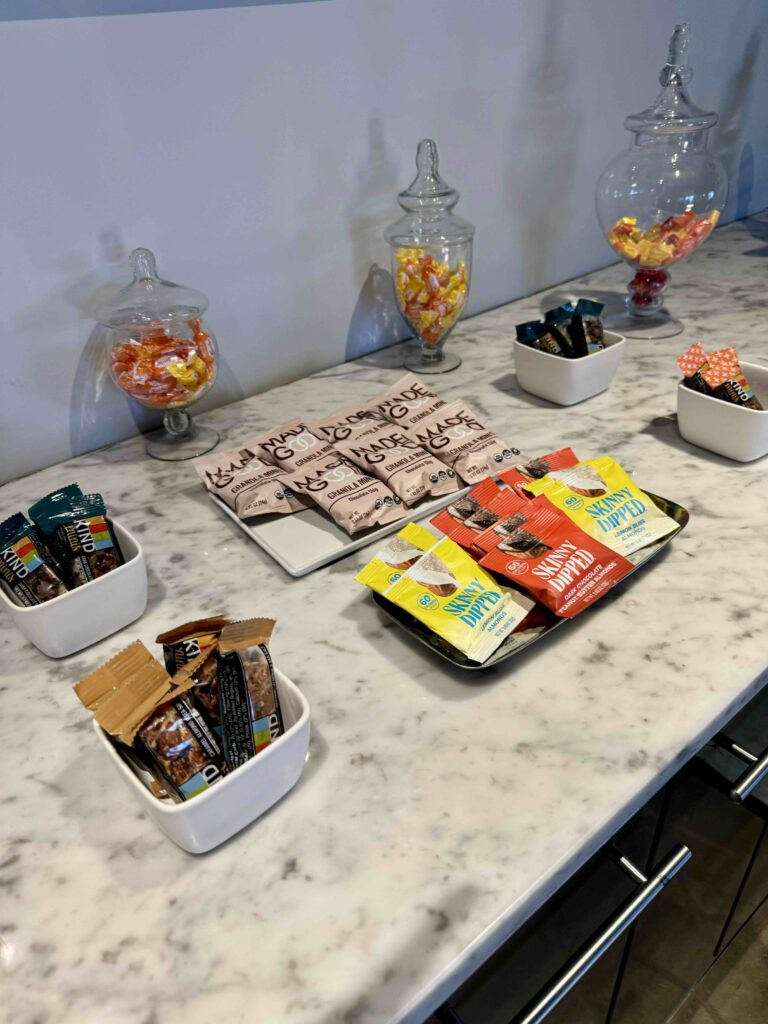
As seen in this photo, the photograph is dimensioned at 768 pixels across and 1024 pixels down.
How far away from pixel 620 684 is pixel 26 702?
0.50 metres

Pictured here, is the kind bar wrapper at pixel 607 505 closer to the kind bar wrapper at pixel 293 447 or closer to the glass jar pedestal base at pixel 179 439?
the kind bar wrapper at pixel 293 447

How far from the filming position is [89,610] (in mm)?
678

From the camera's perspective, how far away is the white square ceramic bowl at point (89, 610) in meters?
0.65

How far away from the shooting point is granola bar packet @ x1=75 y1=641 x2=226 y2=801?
0.51 meters

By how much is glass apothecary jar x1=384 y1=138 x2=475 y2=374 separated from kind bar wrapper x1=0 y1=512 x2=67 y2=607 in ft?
2.09

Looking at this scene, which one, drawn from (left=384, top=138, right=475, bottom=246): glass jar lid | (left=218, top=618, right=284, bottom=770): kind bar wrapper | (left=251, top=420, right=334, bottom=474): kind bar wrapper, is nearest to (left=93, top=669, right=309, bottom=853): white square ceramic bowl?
(left=218, top=618, right=284, bottom=770): kind bar wrapper

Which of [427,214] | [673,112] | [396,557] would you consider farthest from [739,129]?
[396,557]

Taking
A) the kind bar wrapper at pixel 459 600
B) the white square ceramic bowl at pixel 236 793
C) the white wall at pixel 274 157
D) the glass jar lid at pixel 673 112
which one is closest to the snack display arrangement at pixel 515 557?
the kind bar wrapper at pixel 459 600

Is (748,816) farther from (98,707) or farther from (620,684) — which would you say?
(98,707)

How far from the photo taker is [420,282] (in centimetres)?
107

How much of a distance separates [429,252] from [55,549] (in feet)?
2.17

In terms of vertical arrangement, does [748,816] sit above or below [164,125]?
below

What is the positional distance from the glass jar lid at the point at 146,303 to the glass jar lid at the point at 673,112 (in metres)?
0.77

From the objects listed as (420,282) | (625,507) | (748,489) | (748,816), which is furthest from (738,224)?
(748,816)
